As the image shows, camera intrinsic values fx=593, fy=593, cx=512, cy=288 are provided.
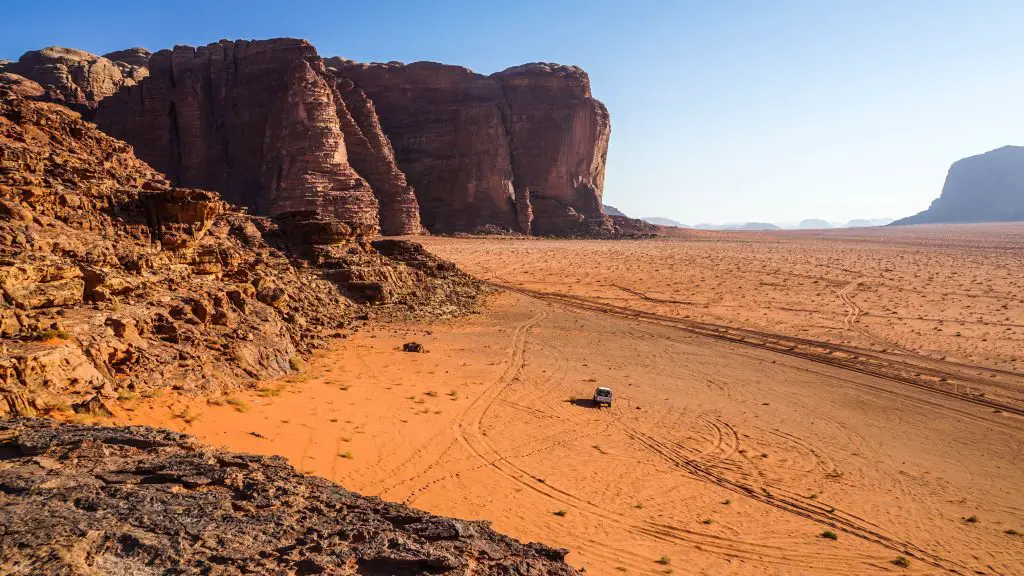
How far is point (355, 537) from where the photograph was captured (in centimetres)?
462

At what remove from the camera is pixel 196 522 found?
4328 mm

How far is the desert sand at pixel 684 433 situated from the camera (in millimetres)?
7801

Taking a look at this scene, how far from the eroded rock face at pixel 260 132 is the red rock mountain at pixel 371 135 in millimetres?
104

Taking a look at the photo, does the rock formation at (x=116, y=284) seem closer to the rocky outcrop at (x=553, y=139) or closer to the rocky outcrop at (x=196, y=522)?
the rocky outcrop at (x=196, y=522)

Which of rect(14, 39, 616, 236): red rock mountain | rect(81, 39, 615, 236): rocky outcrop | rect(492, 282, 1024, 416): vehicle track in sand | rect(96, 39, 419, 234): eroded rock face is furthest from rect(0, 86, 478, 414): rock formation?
rect(96, 39, 419, 234): eroded rock face

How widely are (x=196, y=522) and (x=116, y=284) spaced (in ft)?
26.8

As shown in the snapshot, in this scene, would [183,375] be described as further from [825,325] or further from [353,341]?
[825,325]

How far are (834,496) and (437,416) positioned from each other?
22.3ft

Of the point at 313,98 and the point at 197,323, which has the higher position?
the point at 313,98

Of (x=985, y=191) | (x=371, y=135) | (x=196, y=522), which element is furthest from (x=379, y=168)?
(x=985, y=191)

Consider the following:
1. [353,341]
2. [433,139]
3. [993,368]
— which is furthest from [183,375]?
[433,139]

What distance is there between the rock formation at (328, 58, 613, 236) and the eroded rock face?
8.83 metres

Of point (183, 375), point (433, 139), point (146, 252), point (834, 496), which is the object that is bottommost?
point (834, 496)

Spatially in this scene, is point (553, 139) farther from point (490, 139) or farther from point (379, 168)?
point (379, 168)
